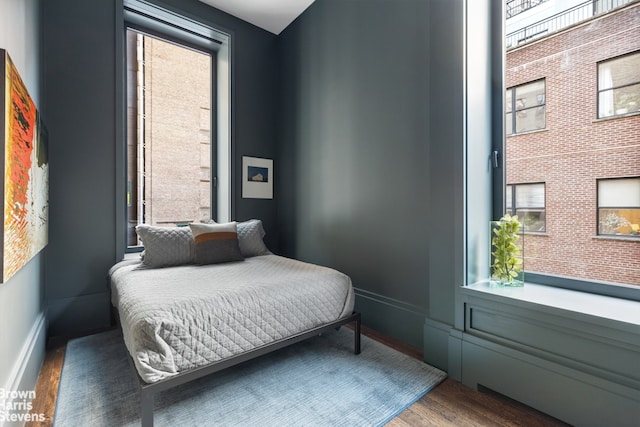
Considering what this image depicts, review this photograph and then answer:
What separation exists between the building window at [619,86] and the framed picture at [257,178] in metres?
2.90

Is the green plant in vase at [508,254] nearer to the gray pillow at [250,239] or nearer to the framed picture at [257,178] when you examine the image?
the gray pillow at [250,239]

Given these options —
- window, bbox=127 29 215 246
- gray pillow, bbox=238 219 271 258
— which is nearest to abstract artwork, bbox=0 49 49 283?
window, bbox=127 29 215 246

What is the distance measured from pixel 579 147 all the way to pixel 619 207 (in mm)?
370

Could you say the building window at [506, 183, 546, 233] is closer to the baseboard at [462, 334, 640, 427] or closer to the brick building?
the brick building

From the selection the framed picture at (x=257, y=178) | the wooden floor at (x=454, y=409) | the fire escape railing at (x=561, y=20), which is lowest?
the wooden floor at (x=454, y=409)

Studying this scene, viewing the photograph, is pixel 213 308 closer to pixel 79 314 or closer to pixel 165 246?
pixel 165 246


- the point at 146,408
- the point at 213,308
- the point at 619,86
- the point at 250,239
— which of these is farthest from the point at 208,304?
the point at 619,86

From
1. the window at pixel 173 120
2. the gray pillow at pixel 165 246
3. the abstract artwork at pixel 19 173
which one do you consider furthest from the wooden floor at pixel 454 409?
the window at pixel 173 120

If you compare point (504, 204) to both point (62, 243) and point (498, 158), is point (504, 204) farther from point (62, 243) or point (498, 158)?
point (62, 243)

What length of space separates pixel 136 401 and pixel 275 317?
798 millimetres

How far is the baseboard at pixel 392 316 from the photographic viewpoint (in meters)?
2.21

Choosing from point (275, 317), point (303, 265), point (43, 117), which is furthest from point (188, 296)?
point (43, 117)

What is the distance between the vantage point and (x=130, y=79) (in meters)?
2.94

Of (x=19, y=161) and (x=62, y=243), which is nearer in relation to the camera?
(x=19, y=161)
